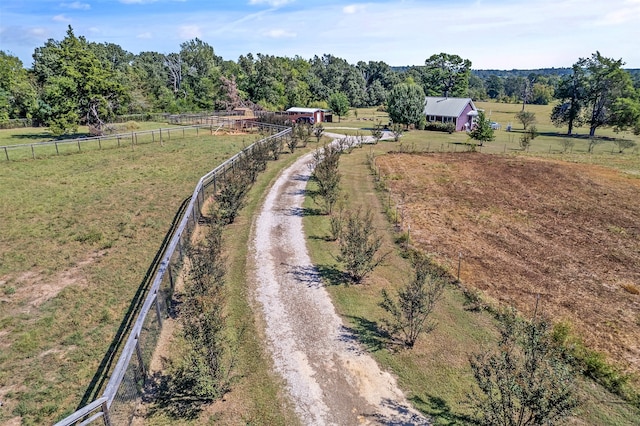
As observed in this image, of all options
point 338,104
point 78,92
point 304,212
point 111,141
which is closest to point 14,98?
point 78,92

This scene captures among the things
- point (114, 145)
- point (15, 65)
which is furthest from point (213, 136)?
point (15, 65)

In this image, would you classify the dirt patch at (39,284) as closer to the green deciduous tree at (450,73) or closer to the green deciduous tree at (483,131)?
the green deciduous tree at (483,131)

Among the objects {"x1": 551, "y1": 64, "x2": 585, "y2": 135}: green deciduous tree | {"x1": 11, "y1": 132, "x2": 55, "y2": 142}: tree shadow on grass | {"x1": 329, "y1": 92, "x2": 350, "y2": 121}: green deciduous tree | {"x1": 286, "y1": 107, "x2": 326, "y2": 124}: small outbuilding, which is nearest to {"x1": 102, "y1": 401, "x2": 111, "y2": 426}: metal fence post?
{"x1": 11, "y1": 132, "x2": 55, "y2": 142}: tree shadow on grass

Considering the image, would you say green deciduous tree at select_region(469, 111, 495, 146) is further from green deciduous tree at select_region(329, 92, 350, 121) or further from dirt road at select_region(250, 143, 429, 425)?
dirt road at select_region(250, 143, 429, 425)

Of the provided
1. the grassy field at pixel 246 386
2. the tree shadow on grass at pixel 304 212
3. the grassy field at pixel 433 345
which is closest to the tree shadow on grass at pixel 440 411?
the grassy field at pixel 433 345

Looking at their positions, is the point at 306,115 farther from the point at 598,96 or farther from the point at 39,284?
the point at 39,284
